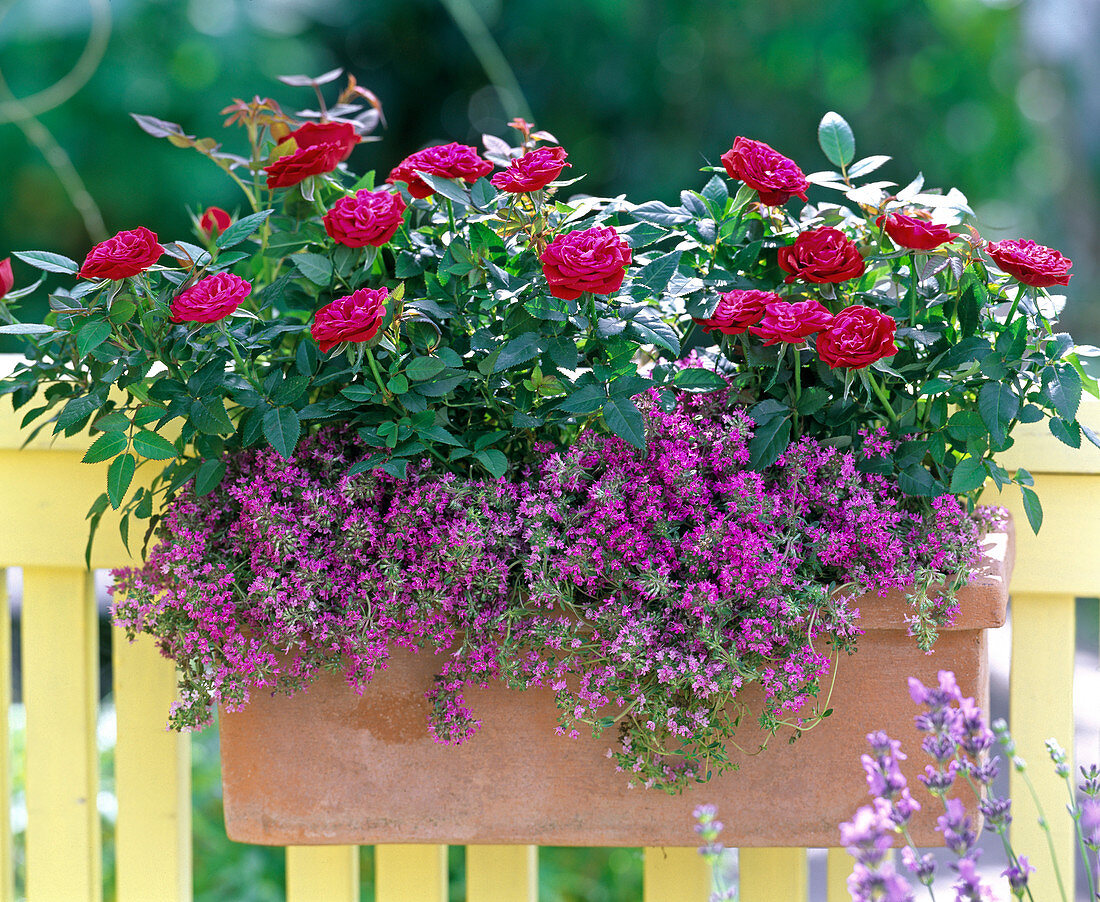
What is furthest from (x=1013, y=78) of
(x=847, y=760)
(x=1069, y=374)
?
(x=847, y=760)

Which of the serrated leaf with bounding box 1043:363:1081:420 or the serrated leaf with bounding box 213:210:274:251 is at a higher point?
the serrated leaf with bounding box 213:210:274:251

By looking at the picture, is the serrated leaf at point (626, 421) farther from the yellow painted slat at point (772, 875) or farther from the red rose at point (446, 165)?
the yellow painted slat at point (772, 875)

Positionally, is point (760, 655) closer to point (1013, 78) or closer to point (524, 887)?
point (524, 887)

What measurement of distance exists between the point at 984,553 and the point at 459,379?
19.9 inches

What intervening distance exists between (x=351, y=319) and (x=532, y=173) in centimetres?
19

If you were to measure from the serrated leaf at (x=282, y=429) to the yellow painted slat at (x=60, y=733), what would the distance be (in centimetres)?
44

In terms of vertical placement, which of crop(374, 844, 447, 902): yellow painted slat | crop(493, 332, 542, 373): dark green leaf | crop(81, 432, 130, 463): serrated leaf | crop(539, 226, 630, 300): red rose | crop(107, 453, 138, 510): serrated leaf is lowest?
crop(374, 844, 447, 902): yellow painted slat

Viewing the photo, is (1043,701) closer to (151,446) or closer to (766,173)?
(766,173)

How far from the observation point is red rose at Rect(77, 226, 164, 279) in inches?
29.4

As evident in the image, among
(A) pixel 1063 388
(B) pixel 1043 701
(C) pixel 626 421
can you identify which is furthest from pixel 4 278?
(B) pixel 1043 701

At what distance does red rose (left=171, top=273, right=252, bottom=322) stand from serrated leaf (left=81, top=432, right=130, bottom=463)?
122 mm

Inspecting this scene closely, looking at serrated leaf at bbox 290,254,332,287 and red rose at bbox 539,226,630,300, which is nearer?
red rose at bbox 539,226,630,300

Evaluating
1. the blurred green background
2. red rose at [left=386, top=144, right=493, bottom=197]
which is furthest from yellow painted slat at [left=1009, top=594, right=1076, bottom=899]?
the blurred green background

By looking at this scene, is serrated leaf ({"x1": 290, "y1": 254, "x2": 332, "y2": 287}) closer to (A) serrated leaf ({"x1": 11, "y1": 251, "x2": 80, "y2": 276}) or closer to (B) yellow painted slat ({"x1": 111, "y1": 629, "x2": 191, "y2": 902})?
(A) serrated leaf ({"x1": 11, "y1": 251, "x2": 80, "y2": 276})
